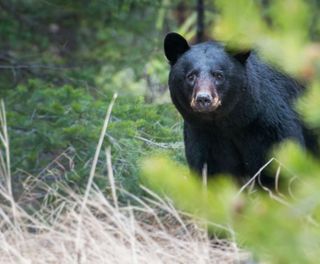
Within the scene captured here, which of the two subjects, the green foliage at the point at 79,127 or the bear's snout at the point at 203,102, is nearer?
the bear's snout at the point at 203,102

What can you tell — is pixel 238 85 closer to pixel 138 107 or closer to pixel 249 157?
pixel 249 157

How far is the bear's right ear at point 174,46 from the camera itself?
576cm

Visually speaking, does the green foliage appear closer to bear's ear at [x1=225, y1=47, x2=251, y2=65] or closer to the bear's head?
the bear's head

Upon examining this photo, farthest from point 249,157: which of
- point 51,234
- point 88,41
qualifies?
point 88,41

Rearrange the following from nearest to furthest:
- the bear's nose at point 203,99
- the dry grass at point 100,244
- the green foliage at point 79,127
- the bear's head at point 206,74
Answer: the dry grass at point 100,244
the bear's nose at point 203,99
the bear's head at point 206,74
the green foliage at point 79,127

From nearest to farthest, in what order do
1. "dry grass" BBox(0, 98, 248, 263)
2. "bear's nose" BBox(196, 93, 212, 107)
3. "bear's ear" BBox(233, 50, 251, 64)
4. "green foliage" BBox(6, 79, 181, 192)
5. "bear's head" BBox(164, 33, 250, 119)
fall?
"dry grass" BBox(0, 98, 248, 263) → "bear's nose" BBox(196, 93, 212, 107) → "bear's head" BBox(164, 33, 250, 119) → "bear's ear" BBox(233, 50, 251, 64) → "green foliage" BBox(6, 79, 181, 192)

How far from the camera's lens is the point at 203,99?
5348 mm

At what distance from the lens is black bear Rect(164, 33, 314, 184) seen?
5.66 meters

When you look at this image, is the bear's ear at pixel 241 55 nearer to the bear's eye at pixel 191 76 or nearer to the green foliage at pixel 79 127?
the bear's eye at pixel 191 76

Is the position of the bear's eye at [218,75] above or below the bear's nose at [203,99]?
above

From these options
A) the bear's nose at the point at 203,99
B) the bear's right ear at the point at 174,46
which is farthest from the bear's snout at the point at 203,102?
the bear's right ear at the point at 174,46

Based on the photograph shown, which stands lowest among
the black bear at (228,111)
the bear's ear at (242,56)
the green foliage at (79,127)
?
the green foliage at (79,127)

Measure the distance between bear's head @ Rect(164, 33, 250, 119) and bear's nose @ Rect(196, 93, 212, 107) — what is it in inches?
4.4

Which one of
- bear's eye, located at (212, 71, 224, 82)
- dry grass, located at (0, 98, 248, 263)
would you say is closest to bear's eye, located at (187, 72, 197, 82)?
bear's eye, located at (212, 71, 224, 82)
